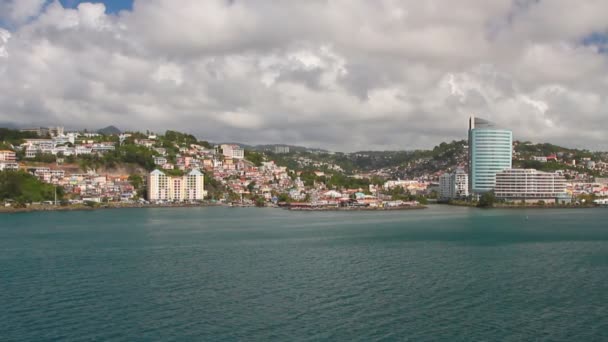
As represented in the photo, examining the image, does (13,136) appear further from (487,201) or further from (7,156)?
(487,201)

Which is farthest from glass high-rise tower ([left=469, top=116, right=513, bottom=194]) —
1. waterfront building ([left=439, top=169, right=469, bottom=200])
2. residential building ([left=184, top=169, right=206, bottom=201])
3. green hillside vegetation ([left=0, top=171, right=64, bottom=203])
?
green hillside vegetation ([left=0, top=171, right=64, bottom=203])

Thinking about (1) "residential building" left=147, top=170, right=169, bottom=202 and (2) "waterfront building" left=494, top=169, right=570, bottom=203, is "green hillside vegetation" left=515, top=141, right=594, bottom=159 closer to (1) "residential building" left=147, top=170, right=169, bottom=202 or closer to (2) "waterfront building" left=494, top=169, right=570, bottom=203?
(2) "waterfront building" left=494, top=169, right=570, bottom=203

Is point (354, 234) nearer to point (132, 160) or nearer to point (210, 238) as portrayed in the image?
point (210, 238)

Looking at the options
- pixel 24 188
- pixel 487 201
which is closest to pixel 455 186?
pixel 487 201

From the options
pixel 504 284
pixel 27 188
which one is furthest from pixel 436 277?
pixel 27 188

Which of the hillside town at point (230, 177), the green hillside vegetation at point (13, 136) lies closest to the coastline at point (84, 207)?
the hillside town at point (230, 177)
